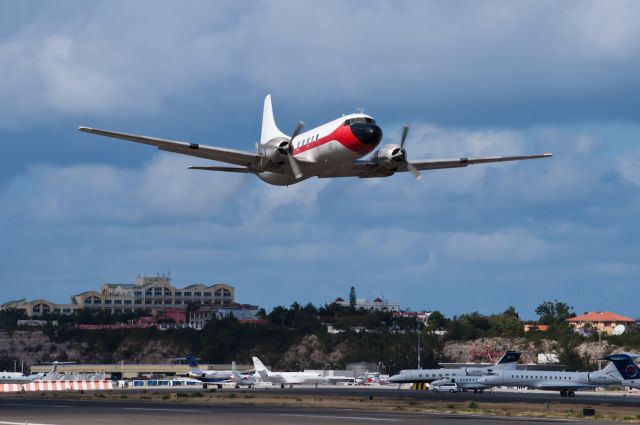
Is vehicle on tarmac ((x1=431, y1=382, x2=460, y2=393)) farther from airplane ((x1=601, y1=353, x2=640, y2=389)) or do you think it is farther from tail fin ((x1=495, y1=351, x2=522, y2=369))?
airplane ((x1=601, y1=353, x2=640, y2=389))

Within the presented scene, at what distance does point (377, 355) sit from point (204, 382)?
179ft

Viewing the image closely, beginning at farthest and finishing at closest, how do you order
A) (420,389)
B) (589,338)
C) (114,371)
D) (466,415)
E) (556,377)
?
(114,371), (589,338), (420,389), (556,377), (466,415)

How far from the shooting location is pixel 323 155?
66250mm

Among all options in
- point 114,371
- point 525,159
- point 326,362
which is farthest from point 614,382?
point 114,371

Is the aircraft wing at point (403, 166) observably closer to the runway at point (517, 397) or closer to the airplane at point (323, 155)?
the airplane at point (323, 155)

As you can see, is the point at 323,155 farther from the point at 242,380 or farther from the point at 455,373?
the point at 242,380

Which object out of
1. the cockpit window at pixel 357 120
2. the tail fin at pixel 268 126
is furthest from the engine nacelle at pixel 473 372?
the cockpit window at pixel 357 120

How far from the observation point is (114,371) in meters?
195

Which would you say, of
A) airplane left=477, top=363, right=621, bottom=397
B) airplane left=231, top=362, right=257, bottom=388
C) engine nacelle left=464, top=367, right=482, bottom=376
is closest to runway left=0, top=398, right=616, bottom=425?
airplane left=477, top=363, right=621, bottom=397

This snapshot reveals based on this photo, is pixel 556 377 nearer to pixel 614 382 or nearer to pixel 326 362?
pixel 614 382

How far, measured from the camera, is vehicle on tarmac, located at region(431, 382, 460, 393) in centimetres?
11450

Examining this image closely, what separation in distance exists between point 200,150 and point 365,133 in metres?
11.4

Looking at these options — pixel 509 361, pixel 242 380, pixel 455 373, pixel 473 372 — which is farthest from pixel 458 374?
pixel 242 380

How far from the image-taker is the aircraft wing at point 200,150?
64000 millimetres
